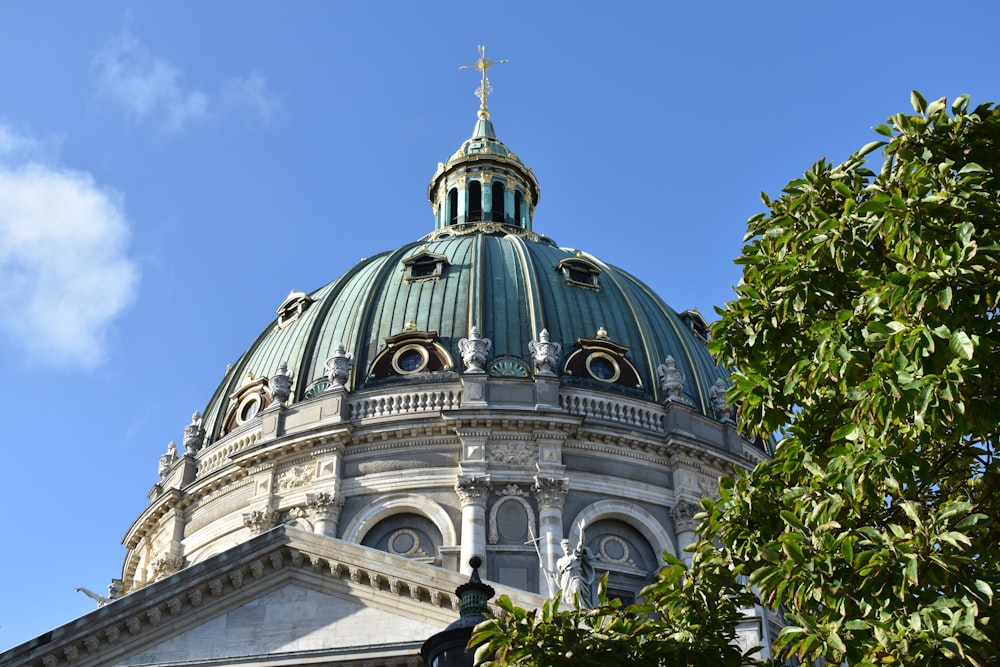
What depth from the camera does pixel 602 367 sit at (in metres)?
39.9

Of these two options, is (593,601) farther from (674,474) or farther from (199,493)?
(199,493)

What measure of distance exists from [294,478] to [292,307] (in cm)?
976

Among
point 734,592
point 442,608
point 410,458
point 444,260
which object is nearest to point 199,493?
point 410,458

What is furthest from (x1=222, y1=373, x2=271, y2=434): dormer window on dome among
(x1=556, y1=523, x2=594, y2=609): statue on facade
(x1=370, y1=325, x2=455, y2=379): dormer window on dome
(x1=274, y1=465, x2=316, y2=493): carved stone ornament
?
(x1=556, y1=523, x2=594, y2=609): statue on facade

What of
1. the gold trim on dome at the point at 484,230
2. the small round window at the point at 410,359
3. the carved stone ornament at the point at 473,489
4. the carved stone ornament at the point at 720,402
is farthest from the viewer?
the gold trim on dome at the point at 484,230

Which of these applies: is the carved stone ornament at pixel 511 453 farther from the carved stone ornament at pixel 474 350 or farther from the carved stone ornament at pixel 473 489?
the carved stone ornament at pixel 474 350

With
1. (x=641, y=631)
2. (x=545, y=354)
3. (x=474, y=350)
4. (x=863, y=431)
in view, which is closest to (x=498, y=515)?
(x=474, y=350)

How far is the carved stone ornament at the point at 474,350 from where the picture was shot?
125 ft

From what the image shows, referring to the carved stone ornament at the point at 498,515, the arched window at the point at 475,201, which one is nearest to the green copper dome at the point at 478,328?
the carved stone ornament at the point at 498,515

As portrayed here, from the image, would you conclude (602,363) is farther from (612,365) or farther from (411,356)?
(411,356)

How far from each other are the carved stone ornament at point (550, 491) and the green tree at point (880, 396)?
21859 mm

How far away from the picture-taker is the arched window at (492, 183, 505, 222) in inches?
2110

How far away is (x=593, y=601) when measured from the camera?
30.0 m

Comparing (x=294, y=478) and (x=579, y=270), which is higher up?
(x=579, y=270)
